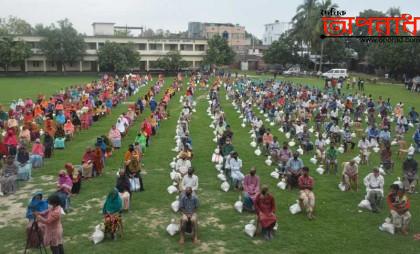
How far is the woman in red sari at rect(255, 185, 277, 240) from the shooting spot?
9.37 meters

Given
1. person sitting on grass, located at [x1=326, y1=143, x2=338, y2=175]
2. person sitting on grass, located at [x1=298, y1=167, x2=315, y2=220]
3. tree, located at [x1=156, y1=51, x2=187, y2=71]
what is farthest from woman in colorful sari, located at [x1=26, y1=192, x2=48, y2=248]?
tree, located at [x1=156, y1=51, x2=187, y2=71]

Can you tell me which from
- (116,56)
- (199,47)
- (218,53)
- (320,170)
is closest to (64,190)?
(320,170)

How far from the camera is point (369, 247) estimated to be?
905cm

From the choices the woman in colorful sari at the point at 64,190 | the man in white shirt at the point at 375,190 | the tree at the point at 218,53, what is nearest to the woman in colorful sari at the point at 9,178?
the woman in colorful sari at the point at 64,190

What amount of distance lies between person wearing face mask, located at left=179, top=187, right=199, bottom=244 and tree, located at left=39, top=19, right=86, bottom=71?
57.1 metres

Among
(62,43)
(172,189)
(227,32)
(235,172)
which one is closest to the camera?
(172,189)

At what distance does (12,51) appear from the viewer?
5688 cm

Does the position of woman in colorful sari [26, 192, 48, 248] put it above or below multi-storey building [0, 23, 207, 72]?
below

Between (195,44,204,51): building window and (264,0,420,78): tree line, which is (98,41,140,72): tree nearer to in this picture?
(195,44,204,51): building window

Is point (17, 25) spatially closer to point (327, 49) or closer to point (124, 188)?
point (327, 49)

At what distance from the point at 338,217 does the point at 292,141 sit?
8.82 m

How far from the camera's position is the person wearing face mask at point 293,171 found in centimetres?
1277

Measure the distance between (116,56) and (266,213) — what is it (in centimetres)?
5384

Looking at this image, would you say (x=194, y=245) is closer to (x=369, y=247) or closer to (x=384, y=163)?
(x=369, y=247)
